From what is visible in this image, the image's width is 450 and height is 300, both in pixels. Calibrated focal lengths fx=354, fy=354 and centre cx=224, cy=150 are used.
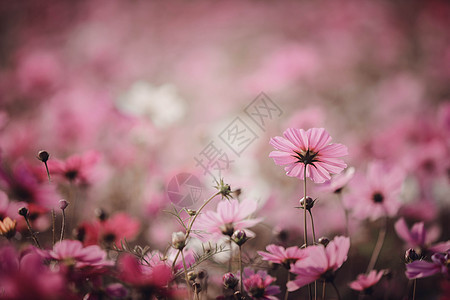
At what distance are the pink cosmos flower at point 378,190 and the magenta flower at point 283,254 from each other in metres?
0.24

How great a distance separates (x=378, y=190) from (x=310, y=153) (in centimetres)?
21

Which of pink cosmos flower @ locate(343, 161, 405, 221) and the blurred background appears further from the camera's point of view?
the blurred background

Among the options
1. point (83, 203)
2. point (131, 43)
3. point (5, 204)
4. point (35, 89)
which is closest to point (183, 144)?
point (83, 203)

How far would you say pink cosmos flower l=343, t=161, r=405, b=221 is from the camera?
557mm

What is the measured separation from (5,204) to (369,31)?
2.17m

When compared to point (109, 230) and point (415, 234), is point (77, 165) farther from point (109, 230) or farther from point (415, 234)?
point (415, 234)

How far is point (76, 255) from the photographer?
0.36 metres

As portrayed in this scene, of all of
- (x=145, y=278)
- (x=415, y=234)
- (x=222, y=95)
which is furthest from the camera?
(x=222, y=95)

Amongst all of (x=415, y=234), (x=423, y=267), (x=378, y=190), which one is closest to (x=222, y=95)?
(x=378, y=190)

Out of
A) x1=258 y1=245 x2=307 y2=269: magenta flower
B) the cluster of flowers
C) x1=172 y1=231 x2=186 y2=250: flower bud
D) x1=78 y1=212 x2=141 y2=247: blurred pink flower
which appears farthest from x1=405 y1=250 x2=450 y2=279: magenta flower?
x1=78 y1=212 x2=141 y2=247: blurred pink flower

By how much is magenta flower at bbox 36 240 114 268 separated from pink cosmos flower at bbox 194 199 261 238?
11cm

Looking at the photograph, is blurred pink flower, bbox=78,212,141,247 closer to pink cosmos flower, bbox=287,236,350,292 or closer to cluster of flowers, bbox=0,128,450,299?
cluster of flowers, bbox=0,128,450,299

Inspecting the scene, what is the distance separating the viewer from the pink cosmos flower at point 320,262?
13.6 inches

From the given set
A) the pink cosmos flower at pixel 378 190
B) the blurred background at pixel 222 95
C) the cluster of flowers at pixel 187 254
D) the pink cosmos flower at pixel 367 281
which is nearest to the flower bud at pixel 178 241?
the cluster of flowers at pixel 187 254
